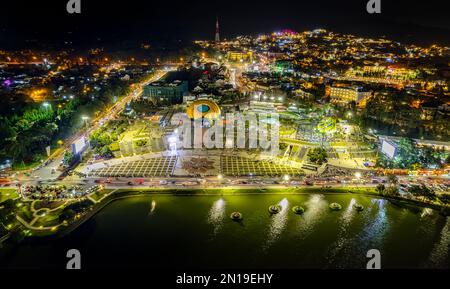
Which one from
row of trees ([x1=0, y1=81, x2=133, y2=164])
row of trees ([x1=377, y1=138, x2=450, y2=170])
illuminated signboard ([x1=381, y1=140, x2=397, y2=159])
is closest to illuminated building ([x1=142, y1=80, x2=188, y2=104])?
row of trees ([x1=0, y1=81, x2=133, y2=164])

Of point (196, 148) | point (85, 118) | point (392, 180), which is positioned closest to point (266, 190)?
point (392, 180)

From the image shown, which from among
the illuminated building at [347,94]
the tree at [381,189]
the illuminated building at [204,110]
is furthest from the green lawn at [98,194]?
→ the illuminated building at [347,94]

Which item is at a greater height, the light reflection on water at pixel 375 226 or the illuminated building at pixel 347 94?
the illuminated building at pixel 347 94

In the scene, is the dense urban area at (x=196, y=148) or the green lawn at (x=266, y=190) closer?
the dense urban area at (x=196, y=148)

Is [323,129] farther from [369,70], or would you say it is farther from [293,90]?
[369,70]

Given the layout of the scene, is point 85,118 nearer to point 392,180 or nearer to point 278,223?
point 278,223

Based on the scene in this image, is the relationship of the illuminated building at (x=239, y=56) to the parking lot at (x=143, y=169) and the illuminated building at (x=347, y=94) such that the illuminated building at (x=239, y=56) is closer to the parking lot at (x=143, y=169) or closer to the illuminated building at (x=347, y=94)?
the illuminated building at (x=347, y=94)
